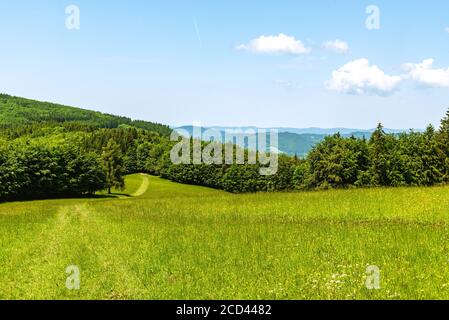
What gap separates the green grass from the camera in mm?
11516

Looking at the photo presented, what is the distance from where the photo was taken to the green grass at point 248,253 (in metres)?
11.5

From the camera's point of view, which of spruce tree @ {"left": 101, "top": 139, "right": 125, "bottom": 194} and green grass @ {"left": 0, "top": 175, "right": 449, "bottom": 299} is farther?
spruce tree @ {"left": 101, "top": 139, "right": 125, "bottom": 194}

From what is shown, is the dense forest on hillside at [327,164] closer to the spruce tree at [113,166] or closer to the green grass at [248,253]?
the spruce tree at [113,166]

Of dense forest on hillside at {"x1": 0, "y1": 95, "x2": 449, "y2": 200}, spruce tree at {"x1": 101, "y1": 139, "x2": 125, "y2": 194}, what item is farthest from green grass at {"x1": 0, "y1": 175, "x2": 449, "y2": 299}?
spruce tree at {"x1": 101, "y1": 139, "x2": 125, "y2": 194}

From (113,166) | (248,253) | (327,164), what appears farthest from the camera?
(113,166)

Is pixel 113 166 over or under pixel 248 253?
under

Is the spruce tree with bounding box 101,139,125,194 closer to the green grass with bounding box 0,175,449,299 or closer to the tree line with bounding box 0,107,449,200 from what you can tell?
the tree line with bounding box 0,107,449,200

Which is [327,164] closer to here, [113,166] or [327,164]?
[327,164]

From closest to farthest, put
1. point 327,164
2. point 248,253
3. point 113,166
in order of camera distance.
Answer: point 248,253 < point 327,164 < point 113,166

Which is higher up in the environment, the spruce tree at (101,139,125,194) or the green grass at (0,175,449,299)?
the green grass at (0,175,449,299)

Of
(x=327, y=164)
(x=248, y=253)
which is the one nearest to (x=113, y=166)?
(x=327, y=164)

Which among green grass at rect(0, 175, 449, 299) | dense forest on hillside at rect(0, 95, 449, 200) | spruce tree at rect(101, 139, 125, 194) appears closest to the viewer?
green grass at rect(0, 175, 449, 299)

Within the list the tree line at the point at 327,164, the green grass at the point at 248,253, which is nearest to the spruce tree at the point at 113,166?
the tree line at the point at 327,164

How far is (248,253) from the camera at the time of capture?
15.6 m
